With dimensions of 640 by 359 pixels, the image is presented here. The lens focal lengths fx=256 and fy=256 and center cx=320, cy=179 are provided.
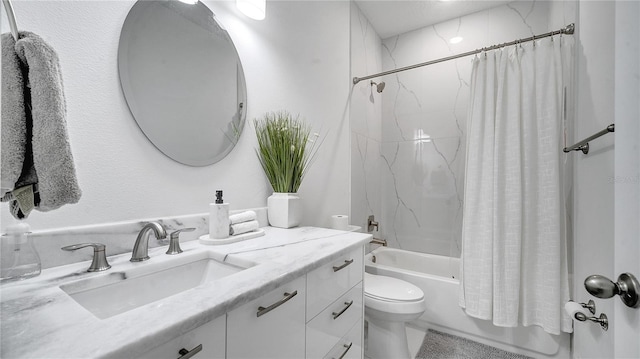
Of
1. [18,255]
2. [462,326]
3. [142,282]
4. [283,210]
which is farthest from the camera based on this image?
[462,326]

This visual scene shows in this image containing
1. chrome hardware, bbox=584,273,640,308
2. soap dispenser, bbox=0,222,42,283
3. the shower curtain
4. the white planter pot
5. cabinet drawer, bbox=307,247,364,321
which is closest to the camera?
chrome hardware, bbox=584,273,640,308

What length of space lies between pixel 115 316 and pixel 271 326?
356 millimetres

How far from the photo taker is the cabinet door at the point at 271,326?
22.7 inches

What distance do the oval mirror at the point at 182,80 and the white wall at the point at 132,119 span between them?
4cm

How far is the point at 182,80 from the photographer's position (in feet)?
3.47

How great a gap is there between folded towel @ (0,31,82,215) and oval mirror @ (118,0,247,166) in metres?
0.42

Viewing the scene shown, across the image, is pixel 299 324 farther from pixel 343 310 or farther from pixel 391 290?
pixel 391 290

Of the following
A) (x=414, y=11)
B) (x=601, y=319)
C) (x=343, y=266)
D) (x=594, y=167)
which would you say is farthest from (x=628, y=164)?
(x=414, y=11)

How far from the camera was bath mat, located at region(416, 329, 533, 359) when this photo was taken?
1630 millimetres

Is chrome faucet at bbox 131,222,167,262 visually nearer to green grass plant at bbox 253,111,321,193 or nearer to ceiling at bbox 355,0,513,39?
green grass plant at bbox 253,111,321,193

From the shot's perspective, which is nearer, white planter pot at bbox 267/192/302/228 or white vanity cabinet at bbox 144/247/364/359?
white vanity cabinet at bbox 144/247/364/359

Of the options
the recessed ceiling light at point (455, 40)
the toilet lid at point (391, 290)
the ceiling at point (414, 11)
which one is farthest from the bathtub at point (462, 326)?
the ceiling at point (414, 11)

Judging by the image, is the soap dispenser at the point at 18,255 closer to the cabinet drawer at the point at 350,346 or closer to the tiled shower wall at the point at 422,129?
the cabinet drawer at the point at 350,346

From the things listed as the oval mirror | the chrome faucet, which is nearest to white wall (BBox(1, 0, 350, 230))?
the oval mirror
